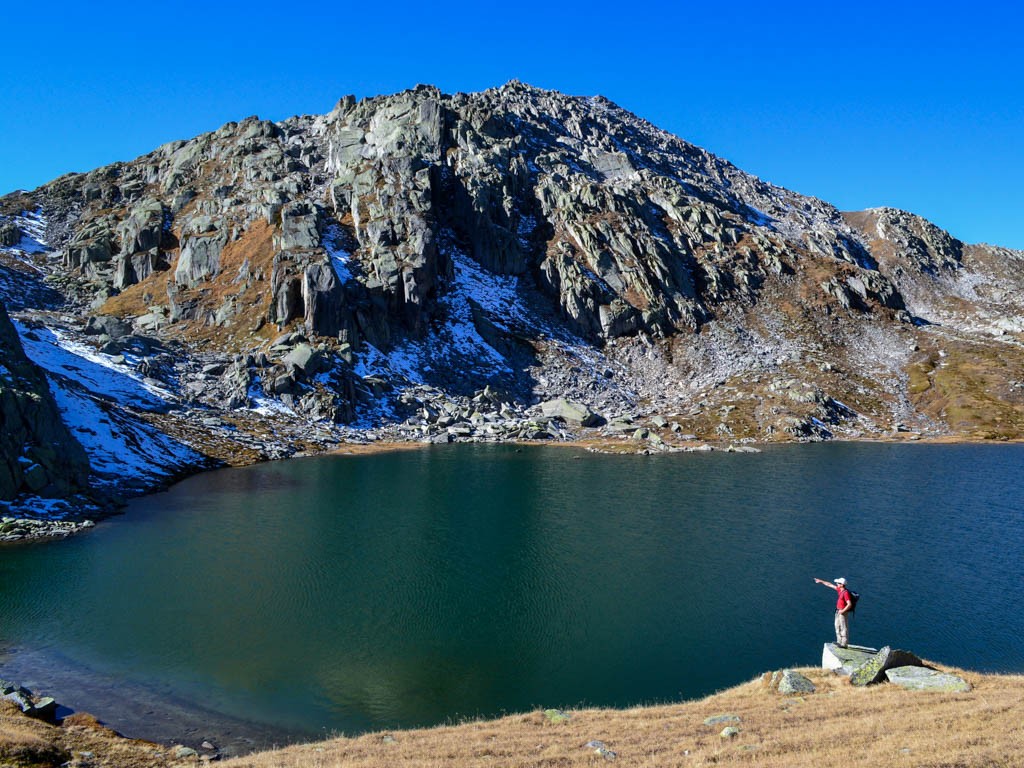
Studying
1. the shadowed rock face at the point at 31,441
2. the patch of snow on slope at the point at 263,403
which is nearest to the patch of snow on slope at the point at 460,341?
the patch of snow on slope at the point at 263,403

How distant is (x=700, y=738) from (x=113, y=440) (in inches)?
3065

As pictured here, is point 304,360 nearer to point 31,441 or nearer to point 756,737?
point 31,441

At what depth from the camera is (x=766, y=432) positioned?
117562 millimetres

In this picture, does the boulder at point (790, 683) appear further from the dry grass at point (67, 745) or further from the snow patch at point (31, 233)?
→ the snow patch at point (31, 233)

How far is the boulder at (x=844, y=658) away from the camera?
2569 centimetres

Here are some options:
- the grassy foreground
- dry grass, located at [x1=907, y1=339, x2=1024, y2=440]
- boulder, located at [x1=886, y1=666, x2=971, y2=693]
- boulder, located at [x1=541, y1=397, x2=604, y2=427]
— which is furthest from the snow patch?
dry grass, located at [x1=907, y1=339, x2=1024, y2=440]

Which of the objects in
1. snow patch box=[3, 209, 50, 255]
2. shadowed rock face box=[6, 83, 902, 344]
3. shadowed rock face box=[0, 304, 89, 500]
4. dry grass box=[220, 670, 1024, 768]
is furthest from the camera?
snow patch box=[3, 209, 50, 255]

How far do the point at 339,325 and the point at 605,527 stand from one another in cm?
8672

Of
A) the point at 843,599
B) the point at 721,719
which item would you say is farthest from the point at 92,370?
the point at 843,599

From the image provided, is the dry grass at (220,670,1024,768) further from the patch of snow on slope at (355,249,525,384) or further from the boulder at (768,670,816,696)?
the patch of snow on slope at (355,249,525,384)

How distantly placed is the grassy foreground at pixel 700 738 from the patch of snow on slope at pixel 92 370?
85.2 metres

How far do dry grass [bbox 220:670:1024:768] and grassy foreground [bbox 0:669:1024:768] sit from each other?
0.13 feet

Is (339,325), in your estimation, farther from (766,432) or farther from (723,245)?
(723,245)

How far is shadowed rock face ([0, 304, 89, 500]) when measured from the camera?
56.1 m
